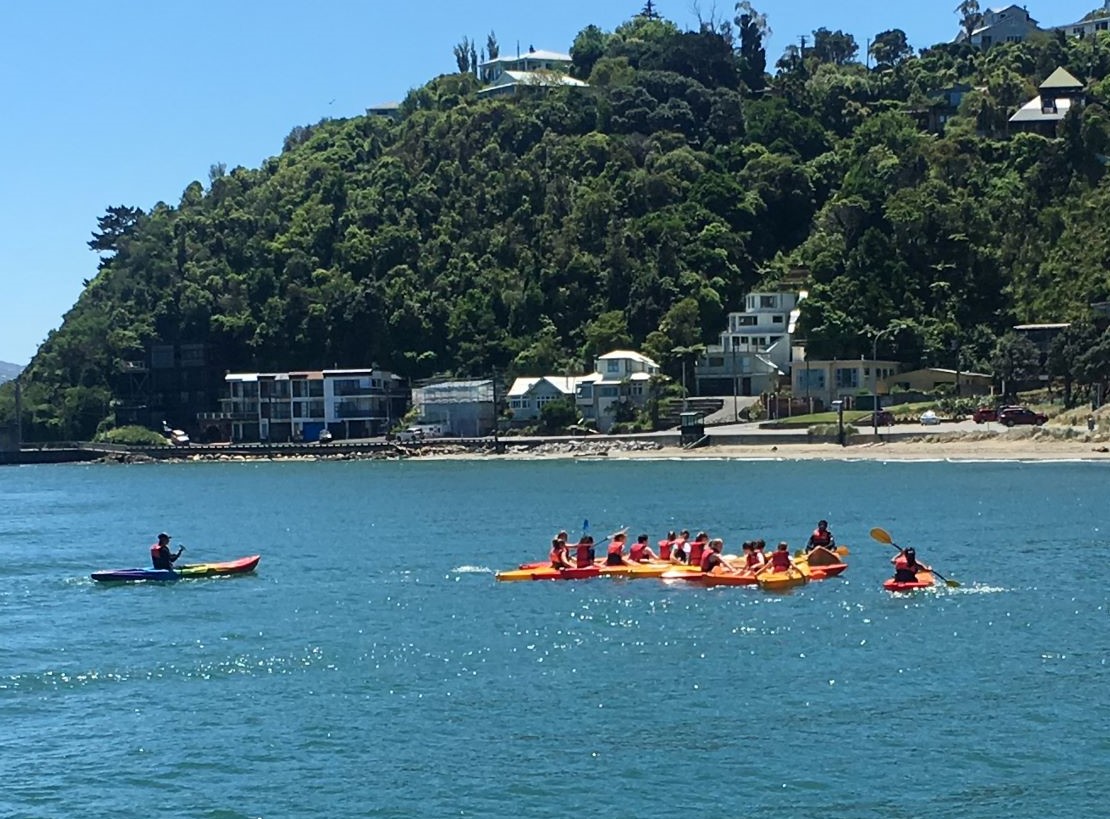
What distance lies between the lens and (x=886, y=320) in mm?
125250

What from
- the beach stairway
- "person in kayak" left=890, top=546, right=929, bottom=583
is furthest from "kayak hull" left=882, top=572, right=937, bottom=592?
the beach stairway

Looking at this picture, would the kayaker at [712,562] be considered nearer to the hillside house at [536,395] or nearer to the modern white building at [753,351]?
the modern white building at [753,351]

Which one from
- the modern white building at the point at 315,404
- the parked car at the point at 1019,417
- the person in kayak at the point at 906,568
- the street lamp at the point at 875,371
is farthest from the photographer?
the modern white building at the point at 315,404

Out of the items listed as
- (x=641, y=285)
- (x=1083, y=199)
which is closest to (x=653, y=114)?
(x=641, y=285)

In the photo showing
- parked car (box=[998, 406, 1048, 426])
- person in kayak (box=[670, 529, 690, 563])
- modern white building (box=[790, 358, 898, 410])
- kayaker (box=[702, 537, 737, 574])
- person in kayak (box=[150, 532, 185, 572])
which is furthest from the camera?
modern white building (box=[790, 358, 898, 410])

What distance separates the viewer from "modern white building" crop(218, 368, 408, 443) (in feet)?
472

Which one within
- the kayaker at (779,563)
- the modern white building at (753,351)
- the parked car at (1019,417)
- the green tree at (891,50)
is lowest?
the kayaker at (779,563)

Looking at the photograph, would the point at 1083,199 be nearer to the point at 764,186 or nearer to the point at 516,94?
the point at 764,186

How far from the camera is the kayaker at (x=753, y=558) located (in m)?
48.3

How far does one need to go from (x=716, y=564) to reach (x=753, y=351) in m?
81.4

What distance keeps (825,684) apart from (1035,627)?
28.0 feet

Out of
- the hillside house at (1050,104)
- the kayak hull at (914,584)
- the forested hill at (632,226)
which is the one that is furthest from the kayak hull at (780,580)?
the hillside house at (1050,104)

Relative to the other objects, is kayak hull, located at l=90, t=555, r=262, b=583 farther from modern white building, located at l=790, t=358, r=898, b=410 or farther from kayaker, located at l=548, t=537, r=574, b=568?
modern white building, located at l=790, t=358, r=898, b=410

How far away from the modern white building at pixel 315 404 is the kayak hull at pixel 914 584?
101 m
